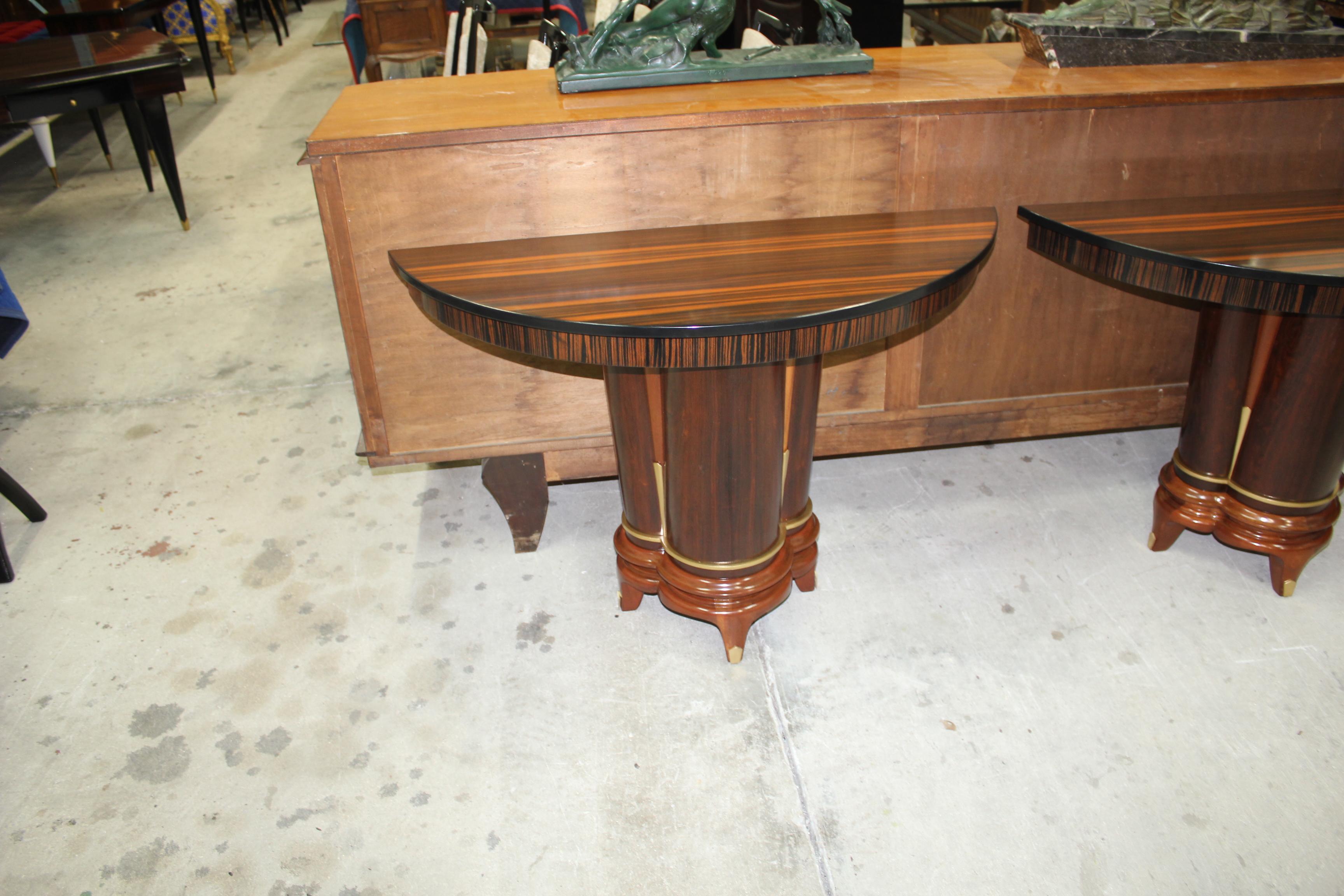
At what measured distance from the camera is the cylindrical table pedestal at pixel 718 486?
1.53 meters

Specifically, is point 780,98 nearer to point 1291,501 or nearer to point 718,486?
point 718,486

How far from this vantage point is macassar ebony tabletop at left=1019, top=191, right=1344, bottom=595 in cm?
145

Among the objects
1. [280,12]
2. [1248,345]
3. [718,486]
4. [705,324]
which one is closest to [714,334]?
[705,324]

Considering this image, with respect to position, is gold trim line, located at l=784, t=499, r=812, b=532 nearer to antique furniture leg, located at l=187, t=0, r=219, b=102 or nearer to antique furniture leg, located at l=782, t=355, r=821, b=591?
antique furniture leg, located at l=782, t=355, r=821, b=591

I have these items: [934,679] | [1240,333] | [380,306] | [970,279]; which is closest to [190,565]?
[380,306]

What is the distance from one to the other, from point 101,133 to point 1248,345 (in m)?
4.76

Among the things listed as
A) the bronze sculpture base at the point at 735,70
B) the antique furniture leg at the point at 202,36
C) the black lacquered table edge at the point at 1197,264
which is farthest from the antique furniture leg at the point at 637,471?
the antique furniture leg at the point at 202,36

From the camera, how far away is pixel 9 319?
2.08 m

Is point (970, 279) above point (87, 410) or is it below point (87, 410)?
above

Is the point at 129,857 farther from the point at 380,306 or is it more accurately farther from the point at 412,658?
the point at 380,306

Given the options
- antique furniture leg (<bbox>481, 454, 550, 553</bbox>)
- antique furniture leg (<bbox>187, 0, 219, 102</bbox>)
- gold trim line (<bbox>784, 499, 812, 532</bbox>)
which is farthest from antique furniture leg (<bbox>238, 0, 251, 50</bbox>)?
gold trim line (<bbox>784, 499, 812, 532</bbox>)

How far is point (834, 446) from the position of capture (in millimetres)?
2037

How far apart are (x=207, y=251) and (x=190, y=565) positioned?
2043 mm

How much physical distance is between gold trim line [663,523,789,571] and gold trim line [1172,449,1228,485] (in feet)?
2.81
